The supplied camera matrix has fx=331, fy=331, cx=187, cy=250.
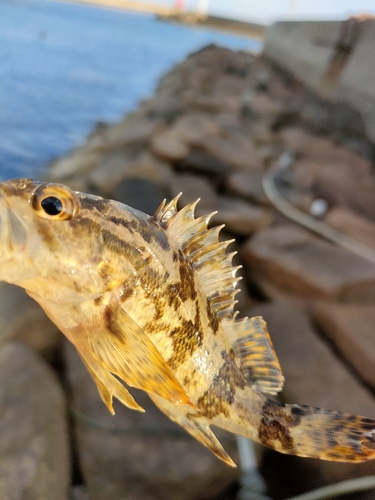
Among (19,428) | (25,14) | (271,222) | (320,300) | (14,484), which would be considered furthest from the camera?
(25,14)

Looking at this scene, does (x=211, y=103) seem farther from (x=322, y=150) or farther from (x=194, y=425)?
(x=194, y=425)

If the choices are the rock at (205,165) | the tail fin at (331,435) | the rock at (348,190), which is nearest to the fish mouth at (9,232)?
the tail fin at (331,435)

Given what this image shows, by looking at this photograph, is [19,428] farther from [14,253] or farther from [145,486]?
[14,253]

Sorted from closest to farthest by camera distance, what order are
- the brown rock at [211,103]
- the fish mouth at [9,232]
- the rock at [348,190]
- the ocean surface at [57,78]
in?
the fish mouth at [9,232] < the rock at [348,190] < the ocean surface at [57,78] < the brown rock at [211,103]

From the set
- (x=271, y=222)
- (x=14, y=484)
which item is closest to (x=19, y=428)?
(x=14, y=484)

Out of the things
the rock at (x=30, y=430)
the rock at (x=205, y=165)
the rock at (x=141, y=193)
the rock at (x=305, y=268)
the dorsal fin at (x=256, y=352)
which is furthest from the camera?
the rock at (x=205, y=165)

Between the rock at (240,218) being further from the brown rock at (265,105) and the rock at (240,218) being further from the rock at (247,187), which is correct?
the brown rock at (265,105)

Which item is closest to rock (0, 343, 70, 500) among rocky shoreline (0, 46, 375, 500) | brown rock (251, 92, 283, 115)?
rocky shoreline (0, 46, 375, 500)
